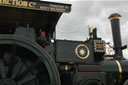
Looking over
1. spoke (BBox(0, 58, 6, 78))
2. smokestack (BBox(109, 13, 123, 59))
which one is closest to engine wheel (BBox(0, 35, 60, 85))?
spoke (BBox(0, 58, 6, 78))

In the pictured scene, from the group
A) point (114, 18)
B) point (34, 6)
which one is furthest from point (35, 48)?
point (114, 18)

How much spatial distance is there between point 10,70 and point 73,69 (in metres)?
1.66

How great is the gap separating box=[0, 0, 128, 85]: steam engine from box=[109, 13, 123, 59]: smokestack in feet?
1.69

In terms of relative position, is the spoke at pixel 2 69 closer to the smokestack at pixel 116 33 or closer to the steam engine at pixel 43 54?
the steam engine at pixel 43 54

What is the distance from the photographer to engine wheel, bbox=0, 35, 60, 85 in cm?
276

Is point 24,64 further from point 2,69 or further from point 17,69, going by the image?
point 2,69

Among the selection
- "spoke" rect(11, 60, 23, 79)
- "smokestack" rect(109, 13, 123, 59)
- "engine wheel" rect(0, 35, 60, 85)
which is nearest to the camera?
"engine wheel" rect(0, 35, 60, 85)

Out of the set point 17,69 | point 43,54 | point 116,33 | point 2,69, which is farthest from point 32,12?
point 116,33

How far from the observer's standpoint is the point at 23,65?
3232mm

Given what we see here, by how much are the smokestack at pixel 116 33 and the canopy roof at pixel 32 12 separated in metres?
2.56

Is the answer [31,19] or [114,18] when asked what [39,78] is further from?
[114,18]

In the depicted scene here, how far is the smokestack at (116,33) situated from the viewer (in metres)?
5.42

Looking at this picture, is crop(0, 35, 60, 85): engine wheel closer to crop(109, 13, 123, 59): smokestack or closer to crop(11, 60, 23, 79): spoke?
Answer: crop(11, 60, 23, 79): spoke

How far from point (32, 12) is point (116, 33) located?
358 cm
